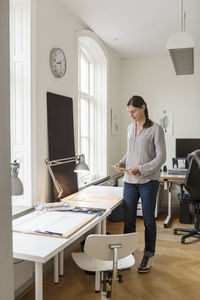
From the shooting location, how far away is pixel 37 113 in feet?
9.59

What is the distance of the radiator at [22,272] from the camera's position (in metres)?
2.49

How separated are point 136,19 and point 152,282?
10.0ft

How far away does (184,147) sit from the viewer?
5227mm

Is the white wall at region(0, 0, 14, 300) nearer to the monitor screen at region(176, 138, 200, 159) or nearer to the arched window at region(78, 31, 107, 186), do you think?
the arched window at region(78, 31, 107, 186)

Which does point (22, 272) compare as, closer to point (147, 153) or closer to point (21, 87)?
point (147, 153)

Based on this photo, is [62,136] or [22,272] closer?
[22,272]

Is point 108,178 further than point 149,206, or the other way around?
point 108,178

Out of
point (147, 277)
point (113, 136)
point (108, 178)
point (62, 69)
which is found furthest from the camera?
point (113, 136)

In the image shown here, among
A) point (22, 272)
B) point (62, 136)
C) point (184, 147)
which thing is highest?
point (62, 136)

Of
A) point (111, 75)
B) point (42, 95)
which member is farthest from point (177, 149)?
point (42, 95)

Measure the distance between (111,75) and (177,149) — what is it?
5.53ft

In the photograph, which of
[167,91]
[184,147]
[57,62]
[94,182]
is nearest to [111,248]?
[57,62]

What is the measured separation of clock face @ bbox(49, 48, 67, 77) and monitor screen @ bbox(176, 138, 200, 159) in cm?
260

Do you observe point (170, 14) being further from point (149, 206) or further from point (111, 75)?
point (149, 206)
